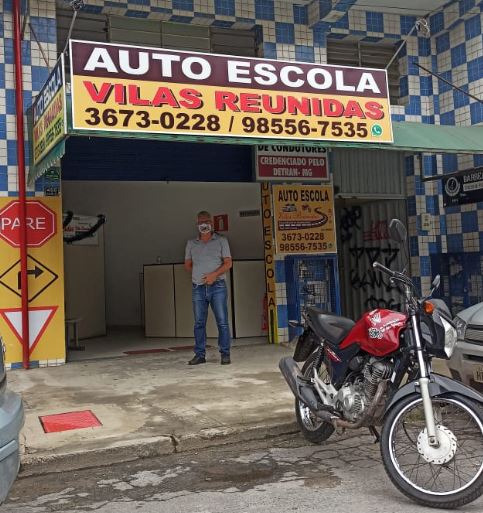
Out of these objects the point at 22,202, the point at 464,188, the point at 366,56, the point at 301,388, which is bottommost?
the point at 301,388

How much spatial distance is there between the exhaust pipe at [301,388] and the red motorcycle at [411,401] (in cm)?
2

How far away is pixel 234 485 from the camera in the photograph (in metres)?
3.98

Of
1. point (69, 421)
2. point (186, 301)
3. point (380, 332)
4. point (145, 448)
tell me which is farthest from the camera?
Result: point (186, 301)

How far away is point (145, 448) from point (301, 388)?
126cm

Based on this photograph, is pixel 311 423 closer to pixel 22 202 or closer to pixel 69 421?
pixel 69 421

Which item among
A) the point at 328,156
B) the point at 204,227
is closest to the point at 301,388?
the point at 204,227

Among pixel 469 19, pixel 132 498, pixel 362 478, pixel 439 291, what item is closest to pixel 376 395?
pixel 362 478

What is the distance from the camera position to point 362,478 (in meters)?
4.02

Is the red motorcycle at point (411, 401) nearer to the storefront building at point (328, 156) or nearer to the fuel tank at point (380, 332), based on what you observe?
the fuel tank at point (380, 332)

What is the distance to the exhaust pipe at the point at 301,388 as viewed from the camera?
14.1 feet

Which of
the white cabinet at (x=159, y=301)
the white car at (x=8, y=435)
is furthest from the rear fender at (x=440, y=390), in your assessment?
the white cabinet at (x=159, y=301)

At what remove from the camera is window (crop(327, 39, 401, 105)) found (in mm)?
10000

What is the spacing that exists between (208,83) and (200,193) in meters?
5.79

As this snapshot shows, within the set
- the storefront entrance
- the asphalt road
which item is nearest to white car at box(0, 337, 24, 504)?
the asphalt road
